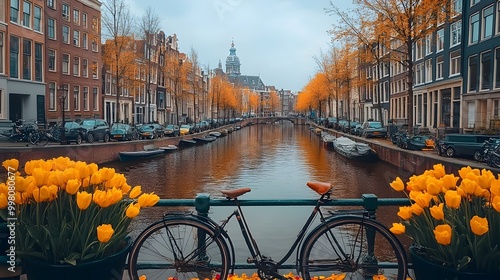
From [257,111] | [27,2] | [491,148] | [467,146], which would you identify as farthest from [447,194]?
[257,111]

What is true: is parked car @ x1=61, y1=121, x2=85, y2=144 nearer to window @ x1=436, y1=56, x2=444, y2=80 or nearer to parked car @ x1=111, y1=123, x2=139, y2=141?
parked car @ x1=111, y1=123, x2=139, y2=141

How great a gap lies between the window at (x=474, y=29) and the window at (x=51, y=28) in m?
32.1

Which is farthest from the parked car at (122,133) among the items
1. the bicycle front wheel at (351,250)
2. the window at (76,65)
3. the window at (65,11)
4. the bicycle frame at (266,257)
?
the bicycle front wheel at (351,250)

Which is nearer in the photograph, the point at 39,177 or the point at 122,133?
the point at 39,177

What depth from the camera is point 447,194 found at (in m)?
2.52

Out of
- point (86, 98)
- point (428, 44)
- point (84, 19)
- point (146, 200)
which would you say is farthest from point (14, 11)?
point (428, 44)

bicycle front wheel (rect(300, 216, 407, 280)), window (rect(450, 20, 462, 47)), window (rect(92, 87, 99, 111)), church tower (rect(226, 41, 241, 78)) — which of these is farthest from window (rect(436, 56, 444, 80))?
church tower (rect(226, 41, 241, 78))

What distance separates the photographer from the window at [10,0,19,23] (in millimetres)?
27766

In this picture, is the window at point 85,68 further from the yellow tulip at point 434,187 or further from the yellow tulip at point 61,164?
the yellow tulip at point 434,187

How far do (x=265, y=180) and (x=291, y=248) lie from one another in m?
15.3

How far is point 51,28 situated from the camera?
113 ft

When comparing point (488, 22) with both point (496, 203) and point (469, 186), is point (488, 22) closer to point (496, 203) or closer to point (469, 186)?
point (469, 186)

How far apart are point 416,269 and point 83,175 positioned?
2.28 meters

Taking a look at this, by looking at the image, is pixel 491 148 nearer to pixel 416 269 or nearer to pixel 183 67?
pixel 416 269
